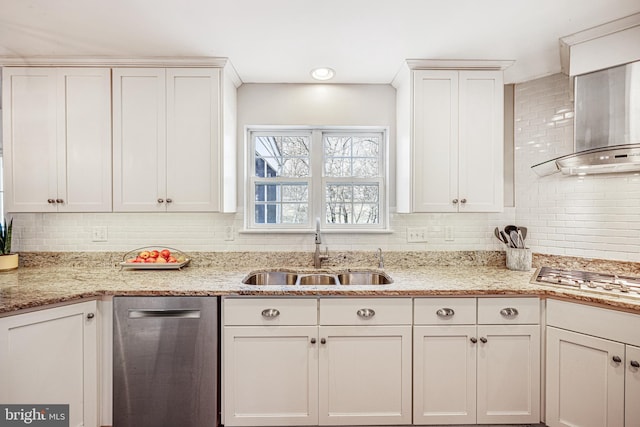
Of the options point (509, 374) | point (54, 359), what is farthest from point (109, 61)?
point (509, 374)

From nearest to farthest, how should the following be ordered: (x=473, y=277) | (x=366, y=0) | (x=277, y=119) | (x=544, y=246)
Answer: (x=366, y=0) < (x=473, y=277) < (x=544, y=246) < (x=277, y=119)

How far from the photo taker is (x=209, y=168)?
86.4 inches

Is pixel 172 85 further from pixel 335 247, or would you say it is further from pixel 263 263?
pixel 335 247

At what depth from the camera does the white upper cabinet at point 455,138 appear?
7.23ft

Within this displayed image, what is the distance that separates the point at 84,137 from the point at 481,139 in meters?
2.75

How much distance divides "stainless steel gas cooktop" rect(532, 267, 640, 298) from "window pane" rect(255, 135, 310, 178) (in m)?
1.85

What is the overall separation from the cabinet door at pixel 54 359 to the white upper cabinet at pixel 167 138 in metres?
0.79

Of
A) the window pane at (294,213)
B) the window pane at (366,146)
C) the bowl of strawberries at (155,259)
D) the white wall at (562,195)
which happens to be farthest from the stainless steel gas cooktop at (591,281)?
the bowl of strawberries at (155,259)

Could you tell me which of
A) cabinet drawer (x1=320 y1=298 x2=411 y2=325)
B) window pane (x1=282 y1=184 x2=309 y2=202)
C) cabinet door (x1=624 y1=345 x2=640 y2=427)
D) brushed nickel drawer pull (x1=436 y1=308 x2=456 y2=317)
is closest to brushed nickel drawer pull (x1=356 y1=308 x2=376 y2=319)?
cabinet drawer (x1=320 y1=298 x2=411 y2=325)

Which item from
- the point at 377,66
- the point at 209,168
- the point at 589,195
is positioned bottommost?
the point at 589,195

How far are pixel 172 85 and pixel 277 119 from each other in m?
0.78

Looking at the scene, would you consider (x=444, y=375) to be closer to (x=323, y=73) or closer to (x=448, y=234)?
(x=448, y=234)

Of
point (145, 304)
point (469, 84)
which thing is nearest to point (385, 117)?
point (469, 84)

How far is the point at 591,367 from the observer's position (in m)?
1.67
